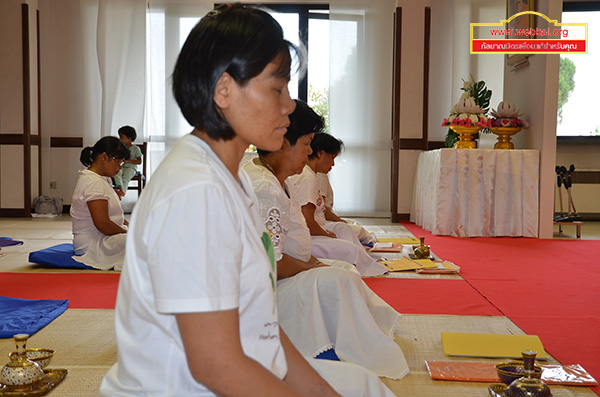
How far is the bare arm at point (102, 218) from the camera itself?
389cm

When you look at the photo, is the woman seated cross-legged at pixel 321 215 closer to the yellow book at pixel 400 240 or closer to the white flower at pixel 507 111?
the yellow book at pixel 400 240

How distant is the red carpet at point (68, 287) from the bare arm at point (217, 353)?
2.31m

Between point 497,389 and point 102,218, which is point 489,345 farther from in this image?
point 102,218

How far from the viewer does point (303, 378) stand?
1.03m

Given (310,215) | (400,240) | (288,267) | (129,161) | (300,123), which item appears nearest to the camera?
(288,267)

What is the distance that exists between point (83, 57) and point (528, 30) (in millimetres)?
5344

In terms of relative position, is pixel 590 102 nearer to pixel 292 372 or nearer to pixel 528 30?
pixel 528 30

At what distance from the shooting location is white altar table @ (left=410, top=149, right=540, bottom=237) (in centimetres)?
570

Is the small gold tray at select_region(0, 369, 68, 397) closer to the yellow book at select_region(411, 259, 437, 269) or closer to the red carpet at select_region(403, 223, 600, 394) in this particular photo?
the red carpet at select_region(403, 223, 600, 394)

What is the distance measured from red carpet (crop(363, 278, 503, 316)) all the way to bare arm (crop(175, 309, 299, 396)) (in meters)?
2.18

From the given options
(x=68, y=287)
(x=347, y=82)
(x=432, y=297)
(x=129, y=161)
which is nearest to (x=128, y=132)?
(x=129, y=161)

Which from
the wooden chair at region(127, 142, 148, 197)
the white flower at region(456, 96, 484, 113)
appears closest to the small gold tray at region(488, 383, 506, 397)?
the white flower at region(456, 96, 484, 113)

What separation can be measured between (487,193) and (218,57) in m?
5.18

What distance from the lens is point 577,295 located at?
128 inches
